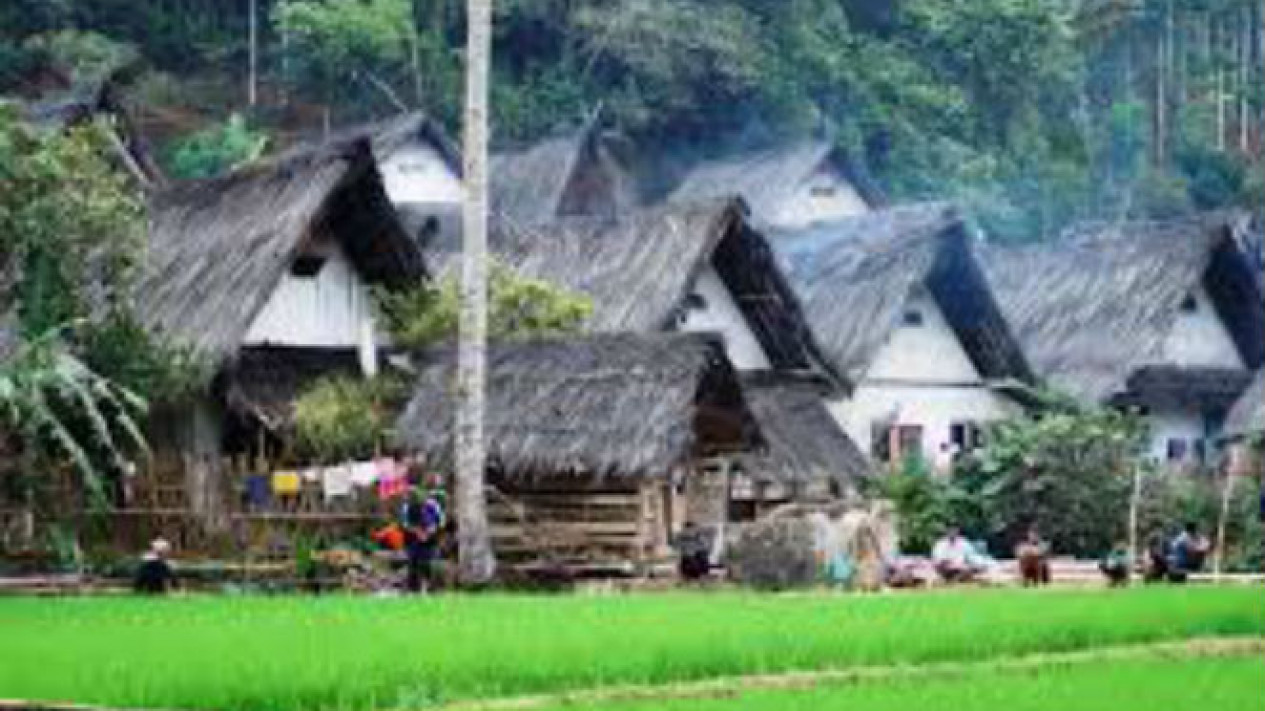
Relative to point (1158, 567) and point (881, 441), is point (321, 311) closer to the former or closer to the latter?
point (1158, 567)

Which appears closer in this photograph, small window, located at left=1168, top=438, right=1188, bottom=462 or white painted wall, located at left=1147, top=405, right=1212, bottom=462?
white painted wall, located at left=1147, top=405, right=1212, bottom=462

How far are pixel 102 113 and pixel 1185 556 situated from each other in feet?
66.5

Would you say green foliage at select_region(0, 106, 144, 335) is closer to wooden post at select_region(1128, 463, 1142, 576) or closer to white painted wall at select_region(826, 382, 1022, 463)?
wooden post at select_region(1128, 463, 1142, 576)

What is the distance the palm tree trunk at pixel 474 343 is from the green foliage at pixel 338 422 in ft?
10.0

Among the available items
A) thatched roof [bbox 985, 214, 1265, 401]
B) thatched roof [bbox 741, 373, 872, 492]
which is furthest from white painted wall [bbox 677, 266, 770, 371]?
thatched roof [bbox 985, 214, 1265, 401]

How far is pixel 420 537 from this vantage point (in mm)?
23859

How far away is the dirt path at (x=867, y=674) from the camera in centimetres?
1263

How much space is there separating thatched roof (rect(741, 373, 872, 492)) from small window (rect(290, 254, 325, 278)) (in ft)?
21.1

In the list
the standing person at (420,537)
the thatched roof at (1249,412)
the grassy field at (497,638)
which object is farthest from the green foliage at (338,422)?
the thatched roof at (1249,412)

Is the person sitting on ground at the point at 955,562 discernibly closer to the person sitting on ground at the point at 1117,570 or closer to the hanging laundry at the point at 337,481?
the person sitting on ground at the point at 1117,570

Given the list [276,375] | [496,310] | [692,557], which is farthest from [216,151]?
[692,557]

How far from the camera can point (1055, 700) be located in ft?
41.1

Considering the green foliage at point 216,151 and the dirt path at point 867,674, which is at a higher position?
the green foliage at point 216,151

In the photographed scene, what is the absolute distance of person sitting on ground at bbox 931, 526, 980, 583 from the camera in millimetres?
26484
